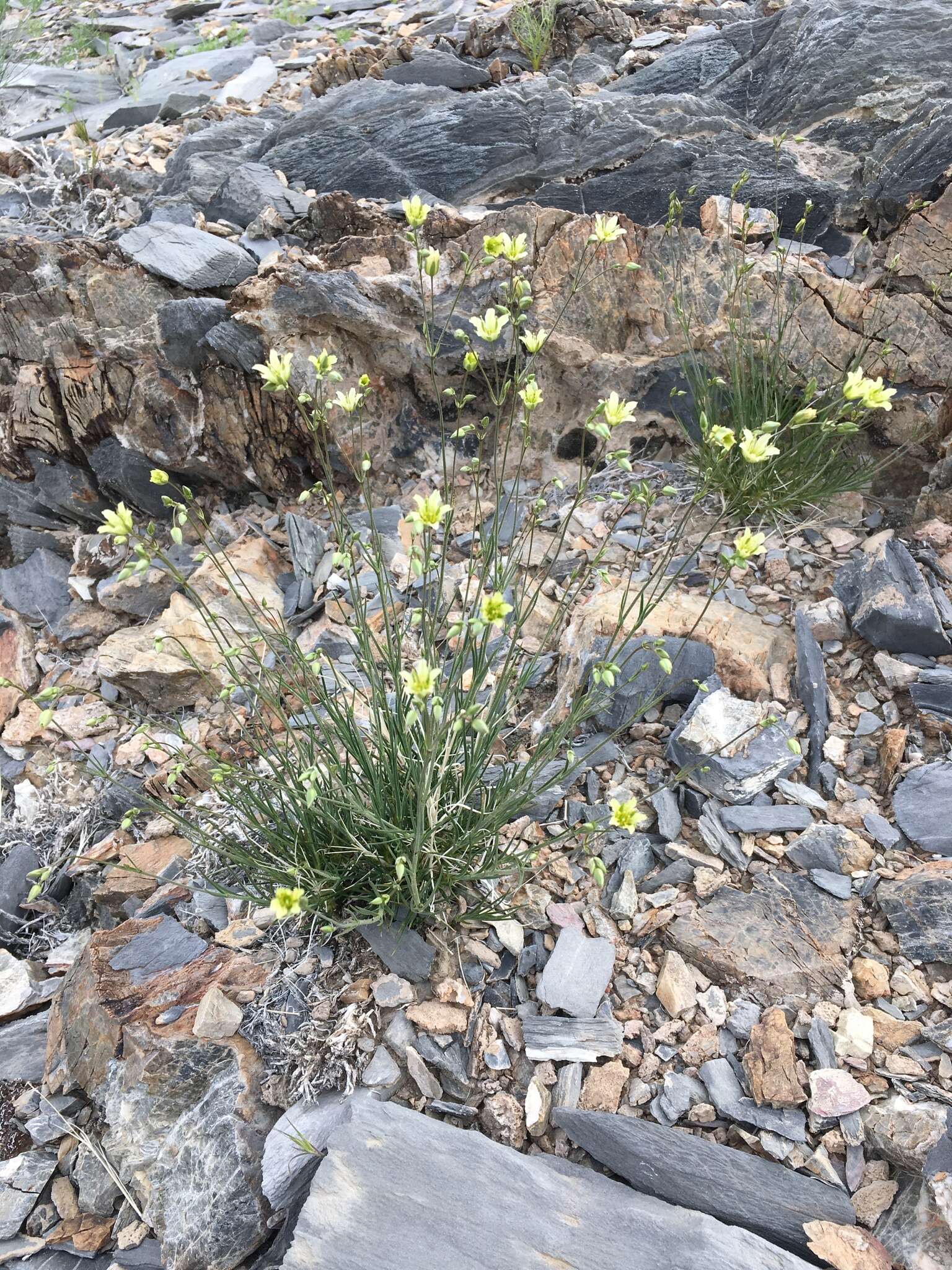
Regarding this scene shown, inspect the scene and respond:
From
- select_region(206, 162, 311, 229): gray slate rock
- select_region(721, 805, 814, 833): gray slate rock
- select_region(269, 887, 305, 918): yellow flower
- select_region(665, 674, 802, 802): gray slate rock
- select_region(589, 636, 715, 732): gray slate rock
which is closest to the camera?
select_region(269, 887, 305, 918): yellow flower

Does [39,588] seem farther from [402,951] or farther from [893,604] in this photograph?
[893,604]

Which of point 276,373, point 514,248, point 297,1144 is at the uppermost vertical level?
point 514,248

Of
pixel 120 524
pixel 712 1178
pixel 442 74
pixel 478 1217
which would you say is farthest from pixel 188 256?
pixel 712 1178

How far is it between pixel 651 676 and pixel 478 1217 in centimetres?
181

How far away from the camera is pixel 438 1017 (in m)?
2.20

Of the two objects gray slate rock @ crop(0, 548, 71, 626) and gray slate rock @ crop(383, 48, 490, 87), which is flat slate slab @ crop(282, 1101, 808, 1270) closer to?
gray slate rock @ crop(0, 548, 71, 626)

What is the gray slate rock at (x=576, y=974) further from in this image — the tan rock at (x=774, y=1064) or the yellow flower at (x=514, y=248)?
the yellow flower at (x=514, y=248)

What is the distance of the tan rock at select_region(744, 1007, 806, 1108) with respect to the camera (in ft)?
6.56

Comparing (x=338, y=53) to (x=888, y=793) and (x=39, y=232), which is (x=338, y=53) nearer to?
(x=39, y=232)

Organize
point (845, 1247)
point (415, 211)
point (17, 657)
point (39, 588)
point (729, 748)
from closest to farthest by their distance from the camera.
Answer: point (845, 1247), point (415, 211), point (729, 748), point (17, 657), point (39, 588)

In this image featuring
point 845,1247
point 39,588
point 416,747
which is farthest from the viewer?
point 39,588

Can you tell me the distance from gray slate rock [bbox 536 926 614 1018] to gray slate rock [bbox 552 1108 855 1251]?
284 millimetres

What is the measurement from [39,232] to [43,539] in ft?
6.14

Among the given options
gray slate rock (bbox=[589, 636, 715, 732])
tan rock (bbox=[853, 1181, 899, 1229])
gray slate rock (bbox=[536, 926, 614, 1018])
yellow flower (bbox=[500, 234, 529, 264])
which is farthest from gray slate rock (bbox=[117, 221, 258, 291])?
tan rock (bbox=[853, 1181, 899, 1229])
